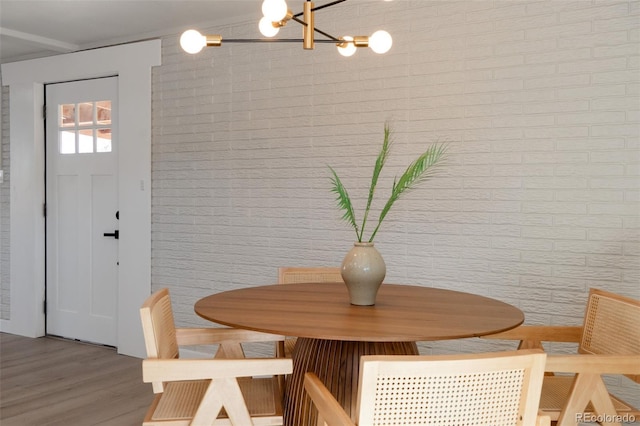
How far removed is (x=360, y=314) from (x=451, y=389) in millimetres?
762

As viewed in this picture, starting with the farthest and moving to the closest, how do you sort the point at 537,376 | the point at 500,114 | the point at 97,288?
the point at 97,288 < the point at 500,114 < the point at 537,376

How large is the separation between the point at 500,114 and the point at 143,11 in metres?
2.50

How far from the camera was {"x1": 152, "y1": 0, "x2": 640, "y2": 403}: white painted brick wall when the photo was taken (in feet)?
9.78

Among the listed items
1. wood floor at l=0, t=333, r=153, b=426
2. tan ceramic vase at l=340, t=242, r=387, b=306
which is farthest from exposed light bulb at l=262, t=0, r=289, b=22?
wood floor at l=0, t=333, r=153, b=426

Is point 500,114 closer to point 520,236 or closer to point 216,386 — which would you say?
point 520,236

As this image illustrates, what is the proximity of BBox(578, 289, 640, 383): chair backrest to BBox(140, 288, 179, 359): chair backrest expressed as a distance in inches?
63.4

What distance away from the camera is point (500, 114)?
3.23m

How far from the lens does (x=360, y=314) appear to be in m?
2.11

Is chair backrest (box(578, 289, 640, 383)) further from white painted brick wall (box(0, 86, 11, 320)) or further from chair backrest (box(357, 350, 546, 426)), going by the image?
white painted brick wall (box(0, 86, 11, 320))

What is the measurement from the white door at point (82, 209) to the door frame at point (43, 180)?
0.10 m

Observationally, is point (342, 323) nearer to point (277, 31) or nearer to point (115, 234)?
point (277, 31)

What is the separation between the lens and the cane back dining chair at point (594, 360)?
6.15 feet

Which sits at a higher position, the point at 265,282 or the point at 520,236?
the point at 520,236

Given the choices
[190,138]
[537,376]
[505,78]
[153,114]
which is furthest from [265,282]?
[537,376]
